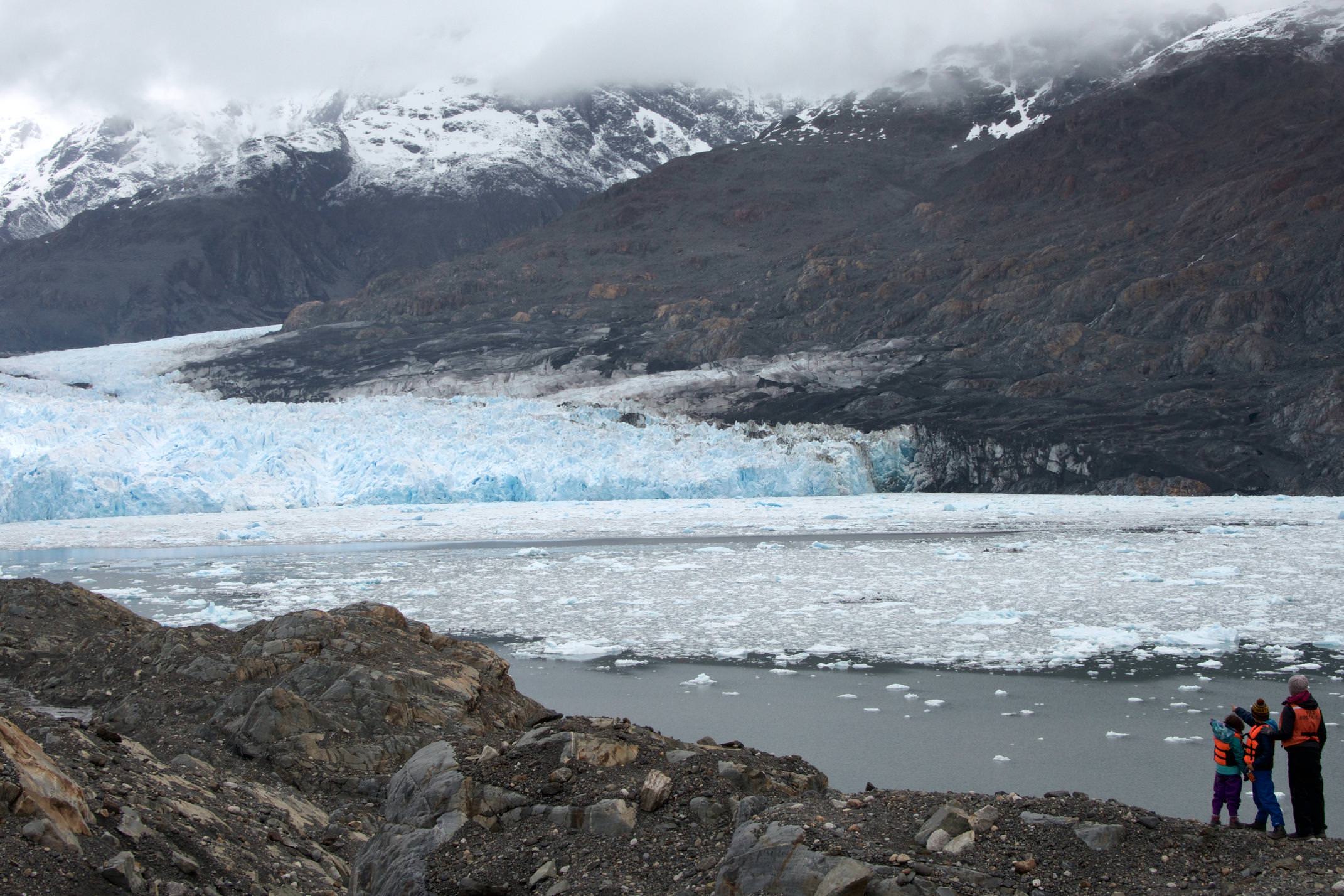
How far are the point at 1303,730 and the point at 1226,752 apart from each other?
0.34 metres

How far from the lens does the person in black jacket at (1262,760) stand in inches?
162

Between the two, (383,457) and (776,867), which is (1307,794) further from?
(383,457)

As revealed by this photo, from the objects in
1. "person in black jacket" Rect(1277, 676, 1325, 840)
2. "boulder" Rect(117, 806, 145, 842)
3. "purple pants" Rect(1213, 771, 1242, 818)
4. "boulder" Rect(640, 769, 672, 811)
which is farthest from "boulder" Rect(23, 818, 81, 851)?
"person in black jacket" Rect(1277, 676, 1325, 840)

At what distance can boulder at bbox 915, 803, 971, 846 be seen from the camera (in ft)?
11.7

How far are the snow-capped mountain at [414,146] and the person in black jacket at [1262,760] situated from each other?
403 ft

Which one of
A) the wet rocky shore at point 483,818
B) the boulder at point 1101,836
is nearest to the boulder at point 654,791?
the wet rocky shore at point 483,818

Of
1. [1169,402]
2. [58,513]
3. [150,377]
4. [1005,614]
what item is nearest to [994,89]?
[1169,402]

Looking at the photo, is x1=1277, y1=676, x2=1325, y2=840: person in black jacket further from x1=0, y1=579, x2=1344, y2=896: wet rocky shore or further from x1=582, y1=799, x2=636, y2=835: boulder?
x1=582, y1=799, x2=636, y2=835: boulder

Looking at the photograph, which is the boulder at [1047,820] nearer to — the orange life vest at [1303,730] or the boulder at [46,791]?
the orange life vest at [1303,730]

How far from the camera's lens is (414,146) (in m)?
130

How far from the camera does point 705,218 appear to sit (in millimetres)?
84500

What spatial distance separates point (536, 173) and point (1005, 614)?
12071 cm

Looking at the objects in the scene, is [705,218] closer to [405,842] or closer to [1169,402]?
[1169,402]

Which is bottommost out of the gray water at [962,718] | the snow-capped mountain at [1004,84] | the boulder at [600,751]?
the gray water at [962,718]
